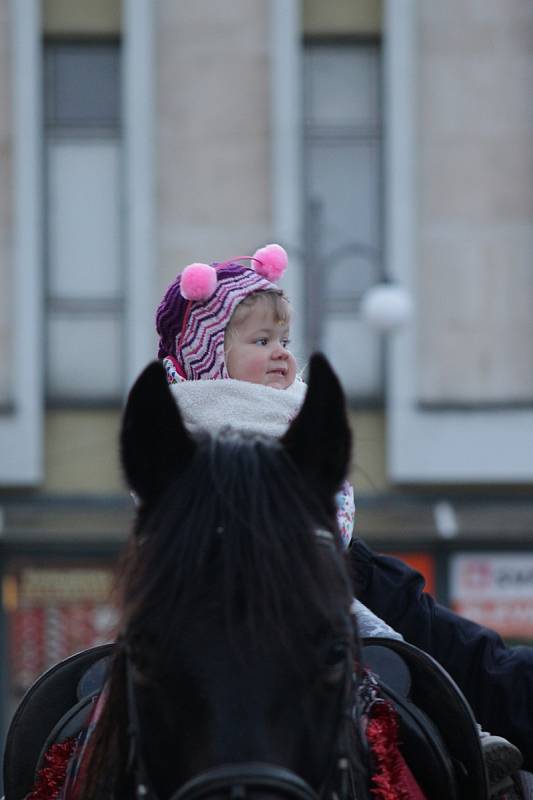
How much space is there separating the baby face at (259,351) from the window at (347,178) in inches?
499

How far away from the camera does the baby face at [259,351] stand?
3.23m

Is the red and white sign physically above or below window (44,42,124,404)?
below

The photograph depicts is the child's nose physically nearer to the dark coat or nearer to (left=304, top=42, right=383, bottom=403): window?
the dark coat

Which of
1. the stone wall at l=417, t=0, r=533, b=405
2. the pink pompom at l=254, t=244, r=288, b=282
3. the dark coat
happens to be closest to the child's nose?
the pink pompom at l=254, t=244, r=288, b=282

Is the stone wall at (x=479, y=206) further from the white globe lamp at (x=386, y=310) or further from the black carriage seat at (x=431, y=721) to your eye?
the black carriage seat at (x=431, y=721)

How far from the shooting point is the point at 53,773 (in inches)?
114

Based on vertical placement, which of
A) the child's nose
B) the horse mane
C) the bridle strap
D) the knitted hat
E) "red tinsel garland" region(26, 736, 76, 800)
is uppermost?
the knitted hat

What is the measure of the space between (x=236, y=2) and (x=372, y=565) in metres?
13.2

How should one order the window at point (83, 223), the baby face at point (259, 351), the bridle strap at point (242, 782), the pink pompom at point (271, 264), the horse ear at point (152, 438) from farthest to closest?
1. the window at point (83, 223)
2. the pink pompom at point (271, 264)
3. the baby face at point (259, 351)
4. the horse ear at point (152, 438)
5. the bridle strap at point (242, 782)

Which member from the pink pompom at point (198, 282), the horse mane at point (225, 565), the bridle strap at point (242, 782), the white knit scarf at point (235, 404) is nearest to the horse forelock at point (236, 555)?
the horse mane at point (225, 565)

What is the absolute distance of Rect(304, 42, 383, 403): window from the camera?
631 inches

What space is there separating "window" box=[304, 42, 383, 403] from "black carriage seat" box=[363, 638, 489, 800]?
512 inches

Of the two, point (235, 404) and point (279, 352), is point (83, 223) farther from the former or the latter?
point (235, 404)

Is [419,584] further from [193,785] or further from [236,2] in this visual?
[236,2]
